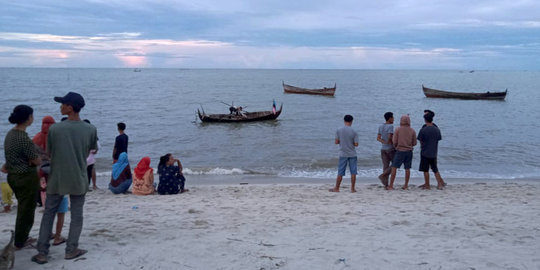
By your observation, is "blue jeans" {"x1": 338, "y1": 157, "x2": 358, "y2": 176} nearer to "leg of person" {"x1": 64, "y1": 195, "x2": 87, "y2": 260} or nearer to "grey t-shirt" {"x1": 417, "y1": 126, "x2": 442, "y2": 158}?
"grey t-shirt" {"x1": 417, "y1": 126, "x2": 442, "y2": 158}

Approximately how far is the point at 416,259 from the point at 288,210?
282 centimetres

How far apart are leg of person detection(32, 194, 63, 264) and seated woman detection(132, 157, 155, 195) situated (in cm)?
422

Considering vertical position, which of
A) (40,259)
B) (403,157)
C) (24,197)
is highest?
(24,197)


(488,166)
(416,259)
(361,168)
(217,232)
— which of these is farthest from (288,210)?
(488,166)

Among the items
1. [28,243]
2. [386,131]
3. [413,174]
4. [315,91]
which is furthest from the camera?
[315,91]

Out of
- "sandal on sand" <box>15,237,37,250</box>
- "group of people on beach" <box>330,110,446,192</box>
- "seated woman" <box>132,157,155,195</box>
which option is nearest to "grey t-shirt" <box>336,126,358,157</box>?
"group of people on beach" <box>330,110,446,192</box>

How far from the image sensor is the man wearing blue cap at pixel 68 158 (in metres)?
4.16

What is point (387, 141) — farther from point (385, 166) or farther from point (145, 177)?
point (145, 177)

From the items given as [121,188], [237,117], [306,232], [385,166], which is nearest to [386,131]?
[385,166]

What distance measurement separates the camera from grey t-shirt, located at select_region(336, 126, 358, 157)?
27.9 feet

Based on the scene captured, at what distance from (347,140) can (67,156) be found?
5627 mm

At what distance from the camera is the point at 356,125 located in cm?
2822

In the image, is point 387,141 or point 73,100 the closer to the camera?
point 73,100

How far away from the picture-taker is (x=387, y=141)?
8.91m
